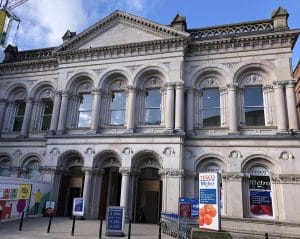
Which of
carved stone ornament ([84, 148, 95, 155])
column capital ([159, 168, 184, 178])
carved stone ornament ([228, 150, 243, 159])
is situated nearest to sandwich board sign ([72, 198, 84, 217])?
carved stone ornament ([84, 148, 95, 155])

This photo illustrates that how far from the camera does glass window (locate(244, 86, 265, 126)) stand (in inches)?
746

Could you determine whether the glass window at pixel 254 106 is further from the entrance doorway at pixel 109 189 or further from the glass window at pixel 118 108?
the entrance doorway at pixel 109 189

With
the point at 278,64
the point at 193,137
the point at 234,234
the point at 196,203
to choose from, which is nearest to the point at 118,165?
the point at 193,137

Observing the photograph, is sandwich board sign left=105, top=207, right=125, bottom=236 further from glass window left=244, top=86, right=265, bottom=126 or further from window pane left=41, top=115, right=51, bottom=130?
window pane left=41, top=115, right=51, bottom=130

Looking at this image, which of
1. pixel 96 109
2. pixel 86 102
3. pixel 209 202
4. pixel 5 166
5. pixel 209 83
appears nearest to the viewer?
pixel 209 202

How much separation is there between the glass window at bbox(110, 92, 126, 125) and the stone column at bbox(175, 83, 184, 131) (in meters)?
4.40

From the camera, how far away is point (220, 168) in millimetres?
18422

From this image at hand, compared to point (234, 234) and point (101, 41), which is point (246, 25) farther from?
point (234, 234)

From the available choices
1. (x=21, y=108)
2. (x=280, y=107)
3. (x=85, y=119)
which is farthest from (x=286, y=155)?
(x=21, y=108)

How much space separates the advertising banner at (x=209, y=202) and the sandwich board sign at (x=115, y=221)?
4474 mm

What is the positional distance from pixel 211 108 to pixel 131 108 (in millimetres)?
5841

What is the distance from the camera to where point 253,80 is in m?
19.7

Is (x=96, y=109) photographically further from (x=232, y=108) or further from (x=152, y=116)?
(x=232, y=108)

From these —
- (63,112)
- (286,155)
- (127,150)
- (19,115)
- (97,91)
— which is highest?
(97,91)
